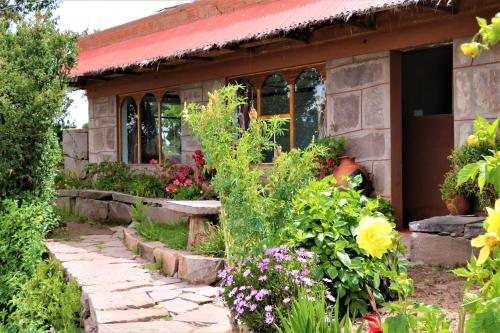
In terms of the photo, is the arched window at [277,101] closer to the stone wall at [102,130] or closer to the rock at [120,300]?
the rock at [120,300]

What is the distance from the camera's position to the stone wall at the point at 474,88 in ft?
20.2

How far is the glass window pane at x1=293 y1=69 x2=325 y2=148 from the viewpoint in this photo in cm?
811

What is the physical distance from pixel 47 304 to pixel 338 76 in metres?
4.48

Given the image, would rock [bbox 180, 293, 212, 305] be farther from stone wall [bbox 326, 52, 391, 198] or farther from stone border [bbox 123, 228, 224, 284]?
stone wall [bbox 326, 52, 391, 198]

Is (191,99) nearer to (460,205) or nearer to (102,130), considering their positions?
(102,130)

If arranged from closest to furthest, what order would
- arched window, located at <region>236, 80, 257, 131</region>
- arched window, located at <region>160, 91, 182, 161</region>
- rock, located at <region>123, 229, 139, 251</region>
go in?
1. rock, located at <region>123, 229, 139, 251</region>
2. arched window, located at <region>236, 80, 257, 131</region>
3. arched window, located at <region>160, 91, 182, 161</region>

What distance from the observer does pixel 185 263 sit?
5.84 meters

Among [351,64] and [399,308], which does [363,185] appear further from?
[399,308]

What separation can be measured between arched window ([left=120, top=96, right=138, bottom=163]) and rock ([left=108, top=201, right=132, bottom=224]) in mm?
1610

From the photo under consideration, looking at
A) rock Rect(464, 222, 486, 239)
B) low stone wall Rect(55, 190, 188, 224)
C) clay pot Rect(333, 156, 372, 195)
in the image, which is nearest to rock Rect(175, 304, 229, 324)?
rock Rect(464, 222, 486, 239)

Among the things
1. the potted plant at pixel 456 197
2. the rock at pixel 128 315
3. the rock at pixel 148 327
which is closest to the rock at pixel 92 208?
the rock at pixel 128 315

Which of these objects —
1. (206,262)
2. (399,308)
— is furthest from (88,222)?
(399,308)

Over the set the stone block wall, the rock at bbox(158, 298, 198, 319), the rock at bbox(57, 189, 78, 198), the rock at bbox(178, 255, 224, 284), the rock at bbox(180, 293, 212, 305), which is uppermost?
the stone block wall

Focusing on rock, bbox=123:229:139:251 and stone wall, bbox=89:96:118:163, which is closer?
rock, bbox=123:229:139:251
